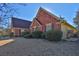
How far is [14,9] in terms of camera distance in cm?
414

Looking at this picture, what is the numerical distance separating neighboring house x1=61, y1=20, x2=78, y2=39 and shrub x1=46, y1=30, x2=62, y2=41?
0.28ft

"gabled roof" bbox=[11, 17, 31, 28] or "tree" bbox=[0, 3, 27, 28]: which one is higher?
"tree" bbox=[0, 3, 27, 28]

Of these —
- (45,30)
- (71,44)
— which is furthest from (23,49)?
(71,44)

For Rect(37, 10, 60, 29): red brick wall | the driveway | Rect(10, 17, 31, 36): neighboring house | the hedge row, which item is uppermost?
Rect(37, 10, 60, 29): red brick wall

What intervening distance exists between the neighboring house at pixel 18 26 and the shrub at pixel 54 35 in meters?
0.44

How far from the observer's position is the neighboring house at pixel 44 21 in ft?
13.6

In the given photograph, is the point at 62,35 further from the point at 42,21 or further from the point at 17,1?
the point at 17,1

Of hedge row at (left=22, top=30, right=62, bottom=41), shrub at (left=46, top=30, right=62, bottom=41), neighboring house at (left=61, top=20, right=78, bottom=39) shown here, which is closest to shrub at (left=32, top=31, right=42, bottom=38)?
hedge row at (left=22, top=30, right=62, bottom=41)

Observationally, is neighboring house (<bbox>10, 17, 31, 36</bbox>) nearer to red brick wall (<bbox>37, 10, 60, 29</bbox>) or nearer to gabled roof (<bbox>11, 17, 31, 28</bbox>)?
gabled roof (<bbox>11, 17, 31, 28</bbox>)

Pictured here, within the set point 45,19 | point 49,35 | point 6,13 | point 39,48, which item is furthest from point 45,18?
point 6,13

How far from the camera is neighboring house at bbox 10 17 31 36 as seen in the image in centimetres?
421

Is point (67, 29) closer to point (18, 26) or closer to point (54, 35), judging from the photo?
point (54, 35)

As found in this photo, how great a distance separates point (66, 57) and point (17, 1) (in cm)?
136

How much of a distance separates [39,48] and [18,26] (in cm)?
61
